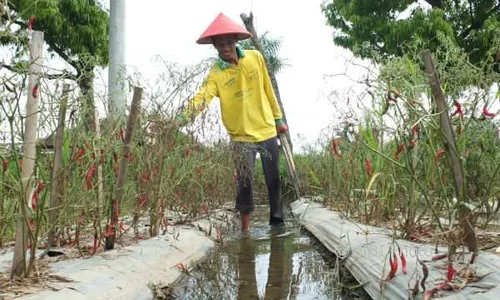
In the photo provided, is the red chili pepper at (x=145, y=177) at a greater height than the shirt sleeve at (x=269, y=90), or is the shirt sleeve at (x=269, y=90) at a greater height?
the shirt sleeve at (x=269, y=90)

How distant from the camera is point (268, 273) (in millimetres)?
3660

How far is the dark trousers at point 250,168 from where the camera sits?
5.27 metres

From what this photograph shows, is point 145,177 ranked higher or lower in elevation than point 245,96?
lower

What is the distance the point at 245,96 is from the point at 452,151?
3063mm

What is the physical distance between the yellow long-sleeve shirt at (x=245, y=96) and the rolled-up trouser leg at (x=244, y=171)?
3.7 inches

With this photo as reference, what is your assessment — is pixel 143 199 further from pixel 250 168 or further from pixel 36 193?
pixel 250 168

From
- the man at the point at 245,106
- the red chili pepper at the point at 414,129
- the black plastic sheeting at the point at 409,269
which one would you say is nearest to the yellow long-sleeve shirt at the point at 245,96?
the man at the point at 245,106

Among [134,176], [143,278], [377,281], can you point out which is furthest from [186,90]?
[377,281]

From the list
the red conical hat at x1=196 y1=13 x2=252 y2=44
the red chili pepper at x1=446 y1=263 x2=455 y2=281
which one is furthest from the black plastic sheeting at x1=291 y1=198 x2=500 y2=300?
the red conical hat at x1=196 y1=13 x2=252 y2=44

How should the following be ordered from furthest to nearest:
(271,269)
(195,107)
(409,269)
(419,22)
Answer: (419,22), (195,107), (271,269), (409,269)

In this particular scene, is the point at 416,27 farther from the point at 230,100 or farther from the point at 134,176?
the point at 134,176

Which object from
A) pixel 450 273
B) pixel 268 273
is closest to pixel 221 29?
pixel 268 273

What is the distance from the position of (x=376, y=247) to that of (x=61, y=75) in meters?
1.84

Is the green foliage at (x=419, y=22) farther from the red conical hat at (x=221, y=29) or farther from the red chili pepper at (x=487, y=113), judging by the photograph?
the red chili pepper at (x=487, y=113)
